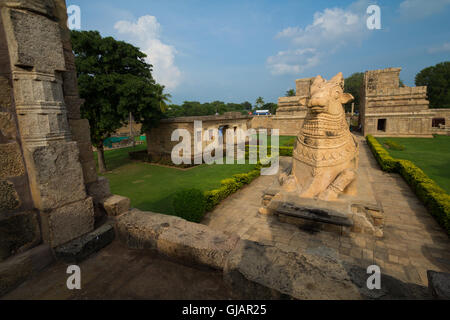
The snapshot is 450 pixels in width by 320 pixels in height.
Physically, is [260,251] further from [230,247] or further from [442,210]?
[442,210]

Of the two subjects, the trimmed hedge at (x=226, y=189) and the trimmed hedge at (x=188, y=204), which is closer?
the trimmed hedge at (x=188, y=204)

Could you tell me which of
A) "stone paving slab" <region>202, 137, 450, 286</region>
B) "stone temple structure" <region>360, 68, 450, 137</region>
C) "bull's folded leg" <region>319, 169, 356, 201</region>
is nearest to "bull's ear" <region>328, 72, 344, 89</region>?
"bull's folded leg" <region>319, 169, 356, 201</region>

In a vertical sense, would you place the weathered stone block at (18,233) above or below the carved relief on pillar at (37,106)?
below

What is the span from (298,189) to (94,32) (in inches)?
521

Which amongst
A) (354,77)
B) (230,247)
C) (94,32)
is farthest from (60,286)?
(354,77)

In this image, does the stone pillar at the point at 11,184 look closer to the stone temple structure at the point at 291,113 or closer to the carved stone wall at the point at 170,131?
the carved stone wall at the point at 170,131

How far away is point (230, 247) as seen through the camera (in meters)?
2.46

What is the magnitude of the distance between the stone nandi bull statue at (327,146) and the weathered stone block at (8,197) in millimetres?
5779

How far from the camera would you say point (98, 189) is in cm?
342

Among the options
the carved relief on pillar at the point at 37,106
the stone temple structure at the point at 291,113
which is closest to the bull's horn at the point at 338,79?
the carved relief on pillar at the point at 37,106

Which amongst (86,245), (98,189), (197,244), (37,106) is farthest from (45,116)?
(197,244)

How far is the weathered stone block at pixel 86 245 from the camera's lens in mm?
2497

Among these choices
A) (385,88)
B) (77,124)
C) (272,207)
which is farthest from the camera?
(385,88)

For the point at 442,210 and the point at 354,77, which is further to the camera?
the point at 354,77
